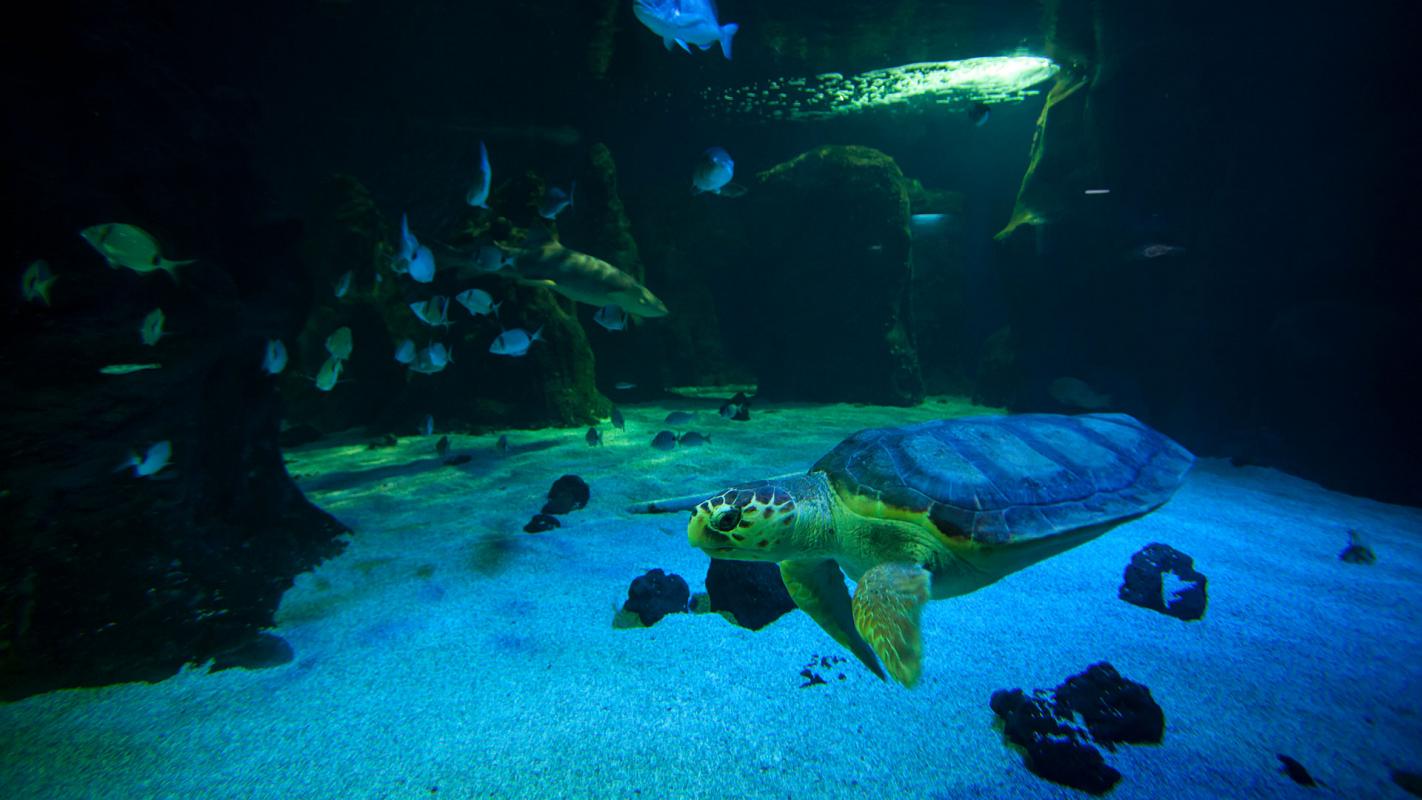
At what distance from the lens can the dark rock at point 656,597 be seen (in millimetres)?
2719

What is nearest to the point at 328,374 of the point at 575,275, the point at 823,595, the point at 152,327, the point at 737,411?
the point at 152,327

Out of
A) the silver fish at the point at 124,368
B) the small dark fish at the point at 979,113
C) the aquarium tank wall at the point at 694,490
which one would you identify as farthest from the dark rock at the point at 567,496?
the small dark fish at the point at 979,113

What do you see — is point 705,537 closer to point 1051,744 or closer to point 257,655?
point 1051,744

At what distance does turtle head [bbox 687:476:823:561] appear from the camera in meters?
2.23

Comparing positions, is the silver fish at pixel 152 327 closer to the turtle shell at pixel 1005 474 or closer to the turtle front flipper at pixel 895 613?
the turtle shell at pixel 1005 474

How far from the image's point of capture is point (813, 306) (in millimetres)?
11664

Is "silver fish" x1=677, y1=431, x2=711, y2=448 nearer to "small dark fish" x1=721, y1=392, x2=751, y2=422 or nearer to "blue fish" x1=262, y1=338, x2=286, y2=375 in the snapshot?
"small dark fish" x1=721, y1=392, x2=751, y2=422

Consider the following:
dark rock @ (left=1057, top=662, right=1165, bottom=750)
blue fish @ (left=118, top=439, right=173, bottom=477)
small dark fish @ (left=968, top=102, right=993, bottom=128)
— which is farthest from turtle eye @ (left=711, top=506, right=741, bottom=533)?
small dark fish @ (left=968, top=102, right=993, bottom=128)

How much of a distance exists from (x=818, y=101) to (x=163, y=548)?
53.8 feet

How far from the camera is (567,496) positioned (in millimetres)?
4320

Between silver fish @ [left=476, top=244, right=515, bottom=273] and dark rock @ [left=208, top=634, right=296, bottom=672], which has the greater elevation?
silver fish @ [left=476, top=244, right=515, bottom=273]

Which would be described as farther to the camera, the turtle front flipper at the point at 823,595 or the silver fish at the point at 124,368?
the silver fish at the point at 124,368

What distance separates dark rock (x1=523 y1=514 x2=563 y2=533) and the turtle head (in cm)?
206

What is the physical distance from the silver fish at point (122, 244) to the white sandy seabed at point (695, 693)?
2.17 metres
